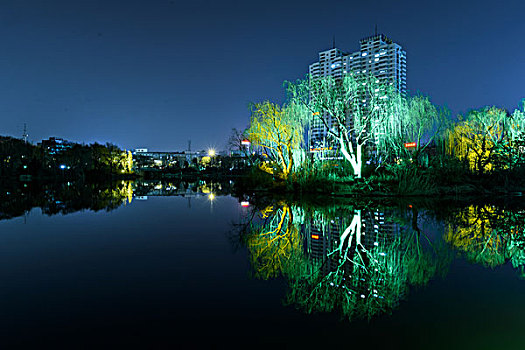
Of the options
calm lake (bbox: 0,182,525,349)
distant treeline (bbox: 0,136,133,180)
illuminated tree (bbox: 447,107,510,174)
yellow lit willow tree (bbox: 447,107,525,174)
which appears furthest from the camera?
distant treeline (bbox: 0,136,133,180)

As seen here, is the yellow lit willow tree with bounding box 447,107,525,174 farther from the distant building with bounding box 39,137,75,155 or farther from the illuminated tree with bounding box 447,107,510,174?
the distant building with bounding box 39,137,75,155

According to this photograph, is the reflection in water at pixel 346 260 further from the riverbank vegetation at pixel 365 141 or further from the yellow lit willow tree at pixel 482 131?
the yellow lit willow tree at pixel 482 131

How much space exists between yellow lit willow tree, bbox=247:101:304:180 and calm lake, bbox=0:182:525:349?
14.7m

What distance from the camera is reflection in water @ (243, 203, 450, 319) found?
15.3ft

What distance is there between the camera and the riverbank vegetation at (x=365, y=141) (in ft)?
68.7

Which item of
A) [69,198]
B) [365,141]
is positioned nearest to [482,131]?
[365,141]

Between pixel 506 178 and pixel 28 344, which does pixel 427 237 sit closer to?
pixel 28 344

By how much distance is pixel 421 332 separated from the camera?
369 centimetres

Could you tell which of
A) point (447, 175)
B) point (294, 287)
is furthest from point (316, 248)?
point (447, 175)

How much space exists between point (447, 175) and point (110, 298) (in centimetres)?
2341

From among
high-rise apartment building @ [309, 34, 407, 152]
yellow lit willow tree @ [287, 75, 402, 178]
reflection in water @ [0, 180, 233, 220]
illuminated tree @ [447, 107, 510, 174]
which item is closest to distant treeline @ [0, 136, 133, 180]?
reflection in water @ [0, 180, 233, 220]

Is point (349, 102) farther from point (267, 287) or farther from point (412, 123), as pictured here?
point (267, 287)

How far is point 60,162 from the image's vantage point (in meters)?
69.7

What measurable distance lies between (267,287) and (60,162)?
3045 inches
